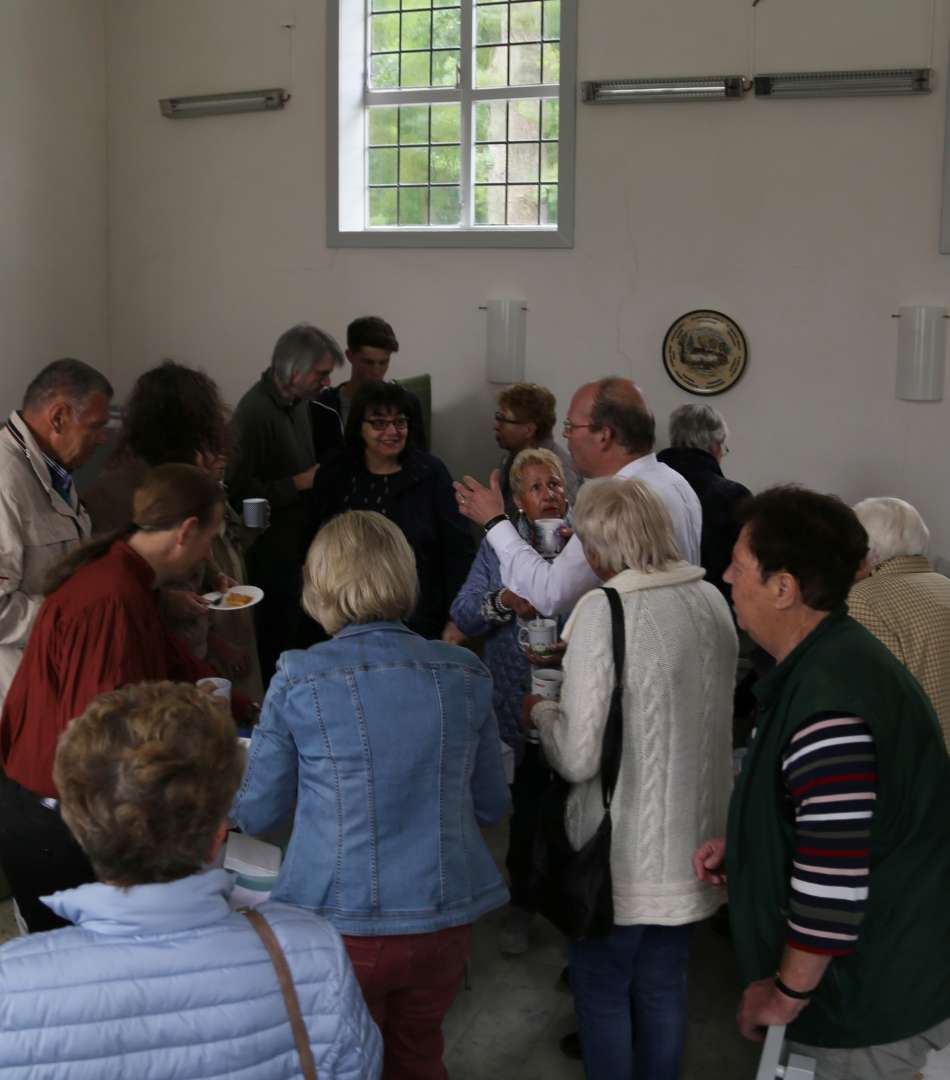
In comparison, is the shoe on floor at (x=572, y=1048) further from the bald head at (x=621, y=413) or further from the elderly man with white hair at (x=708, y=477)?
the elderly man with white hair at (x=708, y=477)

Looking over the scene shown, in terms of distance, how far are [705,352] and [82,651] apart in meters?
4.98

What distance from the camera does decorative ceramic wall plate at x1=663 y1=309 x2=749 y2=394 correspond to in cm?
696

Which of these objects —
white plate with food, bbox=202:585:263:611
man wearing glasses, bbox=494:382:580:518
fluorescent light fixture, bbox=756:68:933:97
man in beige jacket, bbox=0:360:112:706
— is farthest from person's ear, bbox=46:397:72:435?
fluorescent light fixture, bbox=756:68:933:97

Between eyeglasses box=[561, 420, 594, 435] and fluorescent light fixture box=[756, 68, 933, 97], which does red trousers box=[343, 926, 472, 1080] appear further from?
fluorescent light fixture box=[756, 68, 933, 97]

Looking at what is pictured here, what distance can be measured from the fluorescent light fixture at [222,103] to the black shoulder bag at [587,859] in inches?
233

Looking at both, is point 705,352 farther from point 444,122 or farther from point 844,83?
point 444,122

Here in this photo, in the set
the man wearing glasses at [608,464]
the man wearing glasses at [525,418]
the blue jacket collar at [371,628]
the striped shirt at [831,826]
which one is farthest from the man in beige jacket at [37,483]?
the man wearing glasses at [525,418]

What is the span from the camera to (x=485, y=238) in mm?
7473

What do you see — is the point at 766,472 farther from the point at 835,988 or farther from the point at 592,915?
the point at 835,988

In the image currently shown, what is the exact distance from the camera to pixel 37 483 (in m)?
3.43

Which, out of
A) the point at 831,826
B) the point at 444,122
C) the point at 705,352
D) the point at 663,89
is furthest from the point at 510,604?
the point at 444,122

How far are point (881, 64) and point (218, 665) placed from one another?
4.74 metres

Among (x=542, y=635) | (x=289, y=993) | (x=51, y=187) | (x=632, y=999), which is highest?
(x=51, y=187)

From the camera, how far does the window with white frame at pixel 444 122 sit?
7.56 m
